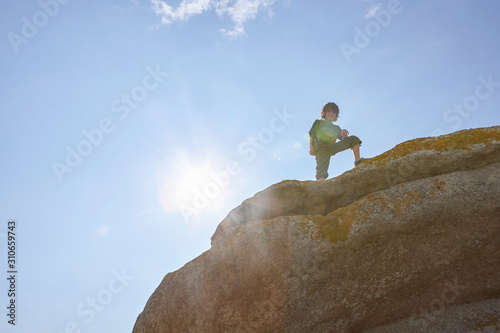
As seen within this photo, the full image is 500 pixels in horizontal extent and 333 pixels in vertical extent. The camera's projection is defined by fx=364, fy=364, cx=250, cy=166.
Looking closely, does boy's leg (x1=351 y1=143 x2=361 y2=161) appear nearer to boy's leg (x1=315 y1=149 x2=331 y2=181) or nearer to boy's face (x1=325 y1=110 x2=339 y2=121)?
boy's leg (x1=315 y1=149 x2=331 y2=181)

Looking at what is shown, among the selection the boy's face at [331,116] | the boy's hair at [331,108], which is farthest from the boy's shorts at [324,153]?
the boy's hair at [331,108]

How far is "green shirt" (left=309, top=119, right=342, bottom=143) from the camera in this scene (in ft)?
32.3

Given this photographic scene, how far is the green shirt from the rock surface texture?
3.42 metres

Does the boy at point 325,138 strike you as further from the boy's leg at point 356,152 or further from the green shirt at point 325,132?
the boy's leg at point 356,152

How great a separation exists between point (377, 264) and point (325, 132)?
478cm

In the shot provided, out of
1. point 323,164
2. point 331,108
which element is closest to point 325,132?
point 331,108

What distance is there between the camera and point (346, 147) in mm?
9484

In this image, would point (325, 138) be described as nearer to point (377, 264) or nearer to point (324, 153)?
point (324, 153)

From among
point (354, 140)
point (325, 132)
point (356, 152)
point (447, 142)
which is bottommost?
point (447, 142)

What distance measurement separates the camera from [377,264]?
588 cm

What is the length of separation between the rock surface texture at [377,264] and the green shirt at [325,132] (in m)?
3.42

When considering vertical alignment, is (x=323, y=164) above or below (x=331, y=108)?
below

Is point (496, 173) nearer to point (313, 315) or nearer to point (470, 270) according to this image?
point (470, 270)

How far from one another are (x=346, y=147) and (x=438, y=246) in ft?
13.1
